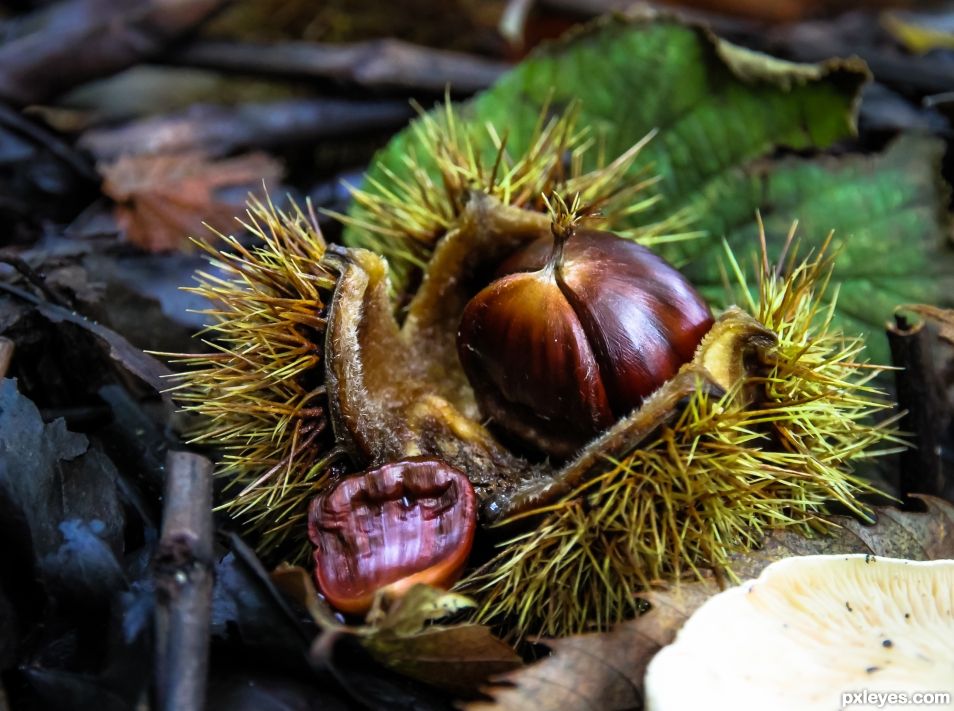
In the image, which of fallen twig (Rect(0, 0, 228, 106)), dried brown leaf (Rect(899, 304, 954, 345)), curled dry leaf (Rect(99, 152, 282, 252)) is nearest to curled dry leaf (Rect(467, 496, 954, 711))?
dried brown leaf (Rect(899, 304, 954, 345))

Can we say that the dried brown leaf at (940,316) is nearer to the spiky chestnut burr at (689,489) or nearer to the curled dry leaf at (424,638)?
the spiky chestnut burr at (689,489)

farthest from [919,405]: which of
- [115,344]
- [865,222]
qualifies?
[115,344]

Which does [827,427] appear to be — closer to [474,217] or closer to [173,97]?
[474,217]

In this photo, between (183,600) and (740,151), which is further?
(740,151)

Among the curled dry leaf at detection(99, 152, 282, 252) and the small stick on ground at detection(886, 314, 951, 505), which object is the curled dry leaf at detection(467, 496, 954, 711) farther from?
the curled dry leaf at detection(99, 152, 282, 252)

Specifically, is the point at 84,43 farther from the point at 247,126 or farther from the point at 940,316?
the point at 940,316

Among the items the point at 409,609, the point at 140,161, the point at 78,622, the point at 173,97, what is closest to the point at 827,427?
the point at 409,609

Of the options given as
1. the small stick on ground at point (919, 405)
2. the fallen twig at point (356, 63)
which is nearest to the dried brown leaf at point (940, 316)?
the small stick on ground at point (919, 405)

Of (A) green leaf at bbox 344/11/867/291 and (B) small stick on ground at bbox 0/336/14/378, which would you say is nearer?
(B) small stick on ground at bbox 0/336/14/378
